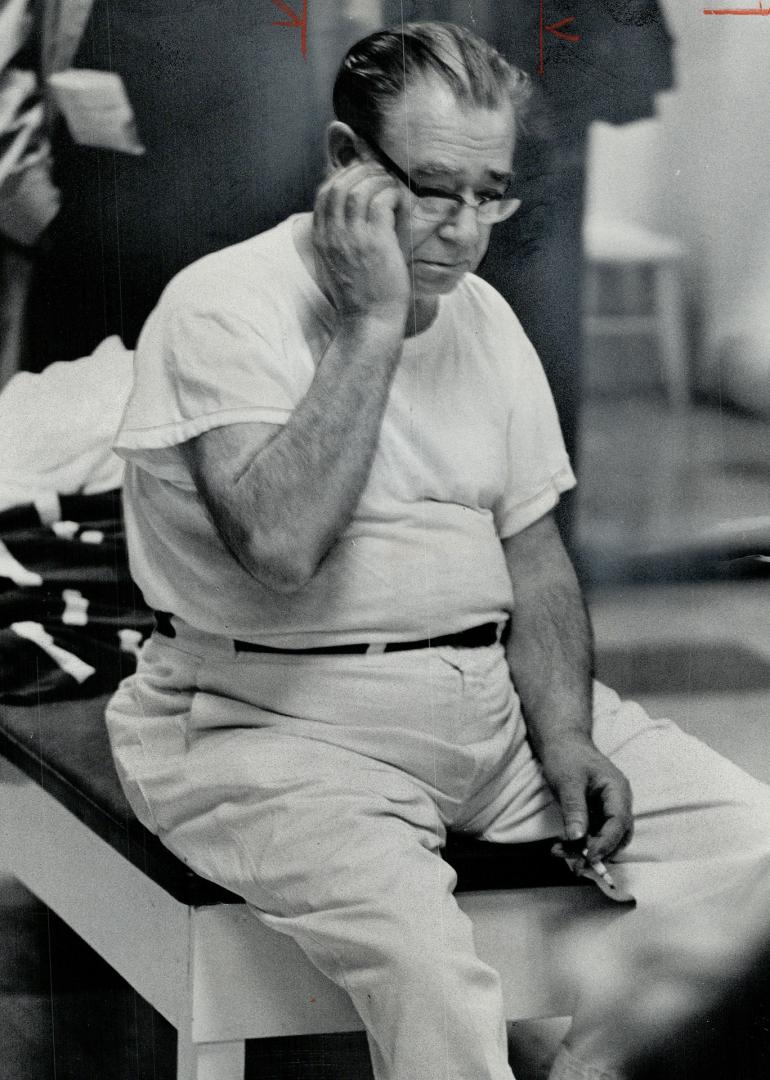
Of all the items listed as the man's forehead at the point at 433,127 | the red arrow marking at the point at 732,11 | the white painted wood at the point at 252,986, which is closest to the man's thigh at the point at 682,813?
the white painted wood at the point at 252,986

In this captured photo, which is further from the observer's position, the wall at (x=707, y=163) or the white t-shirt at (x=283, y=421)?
the wall at (x=707, y=163)

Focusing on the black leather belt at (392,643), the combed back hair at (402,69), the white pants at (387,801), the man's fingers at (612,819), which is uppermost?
the combed back hair at (402,69)

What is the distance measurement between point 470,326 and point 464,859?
19.5 inches

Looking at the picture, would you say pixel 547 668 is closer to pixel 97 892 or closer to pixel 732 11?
pixel 97 892

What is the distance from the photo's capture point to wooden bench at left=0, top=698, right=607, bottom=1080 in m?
1.19

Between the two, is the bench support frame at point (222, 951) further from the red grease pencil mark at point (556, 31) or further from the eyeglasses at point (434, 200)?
the red grease pencil mark at point (556, 31)

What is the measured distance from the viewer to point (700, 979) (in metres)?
1.30

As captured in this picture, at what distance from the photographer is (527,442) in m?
1.34

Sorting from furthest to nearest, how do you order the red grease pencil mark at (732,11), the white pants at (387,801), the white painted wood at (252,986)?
the red grease pencil mark at (732,11) < the white painted wood at (252,986) < the white pants at (387,801)

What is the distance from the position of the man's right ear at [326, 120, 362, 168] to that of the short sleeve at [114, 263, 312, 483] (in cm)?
15

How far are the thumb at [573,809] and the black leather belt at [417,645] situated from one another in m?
0.16

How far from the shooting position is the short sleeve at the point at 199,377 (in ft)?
3.82

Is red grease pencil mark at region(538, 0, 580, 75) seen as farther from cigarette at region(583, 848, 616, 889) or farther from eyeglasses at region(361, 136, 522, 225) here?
cigarette at region(583, 848, 616, 889)

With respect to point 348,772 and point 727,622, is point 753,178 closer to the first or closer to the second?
point 727,622
